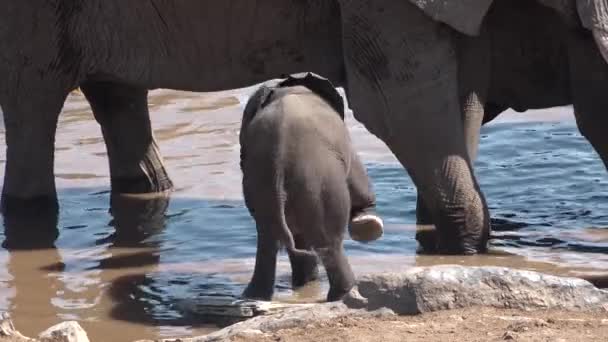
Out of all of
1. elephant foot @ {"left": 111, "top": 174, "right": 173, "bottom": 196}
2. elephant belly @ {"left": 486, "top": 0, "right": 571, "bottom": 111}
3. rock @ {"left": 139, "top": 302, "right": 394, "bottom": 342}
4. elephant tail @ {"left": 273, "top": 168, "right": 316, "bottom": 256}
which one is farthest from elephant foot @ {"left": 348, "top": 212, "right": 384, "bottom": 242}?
elephant foot @ {"left": 111, "top": 174, "right": 173, "bottom": 196}

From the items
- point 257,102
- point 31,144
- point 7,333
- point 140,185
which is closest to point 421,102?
point 257,102

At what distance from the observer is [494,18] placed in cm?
851

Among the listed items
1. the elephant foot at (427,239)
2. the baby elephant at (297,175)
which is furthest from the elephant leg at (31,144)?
the baby elephant at (297,175)

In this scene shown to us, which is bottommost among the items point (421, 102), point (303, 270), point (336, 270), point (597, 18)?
point (303, 270)

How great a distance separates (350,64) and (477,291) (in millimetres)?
2590

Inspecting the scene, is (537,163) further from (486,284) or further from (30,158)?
(486,284)

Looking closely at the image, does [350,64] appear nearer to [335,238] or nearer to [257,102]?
Result: [257,102]

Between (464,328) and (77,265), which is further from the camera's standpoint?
(77,265)

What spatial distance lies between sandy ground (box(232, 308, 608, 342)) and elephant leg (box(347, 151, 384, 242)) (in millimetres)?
1331

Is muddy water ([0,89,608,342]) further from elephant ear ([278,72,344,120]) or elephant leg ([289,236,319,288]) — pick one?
elephant ear ([278,72,344,120])

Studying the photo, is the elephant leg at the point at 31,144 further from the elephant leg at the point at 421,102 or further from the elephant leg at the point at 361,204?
the elephant leg at the point at 361,204

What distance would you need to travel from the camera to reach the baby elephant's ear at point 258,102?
22.3 feet

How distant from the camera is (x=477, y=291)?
5.82 m

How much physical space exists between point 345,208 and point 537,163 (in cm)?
375
